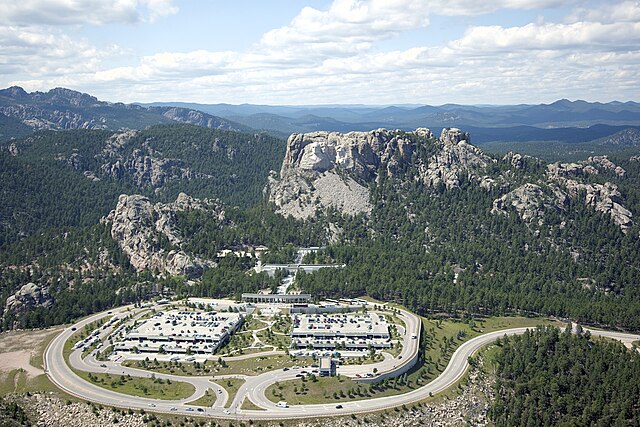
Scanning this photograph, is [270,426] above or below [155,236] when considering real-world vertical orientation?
below

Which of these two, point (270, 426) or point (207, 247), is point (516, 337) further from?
point (207, 247)

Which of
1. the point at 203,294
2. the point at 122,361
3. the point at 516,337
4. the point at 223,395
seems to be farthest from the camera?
the point at 203,294

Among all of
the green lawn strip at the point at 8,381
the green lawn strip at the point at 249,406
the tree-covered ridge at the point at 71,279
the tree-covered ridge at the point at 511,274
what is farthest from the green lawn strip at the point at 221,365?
the tree-covered ridge at the point at 511,274

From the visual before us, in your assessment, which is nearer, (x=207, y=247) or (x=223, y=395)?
(x=223, y=395)

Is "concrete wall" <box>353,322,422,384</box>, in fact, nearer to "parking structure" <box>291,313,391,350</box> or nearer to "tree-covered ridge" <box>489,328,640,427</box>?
"parking structure" <box>291,313,391,350</box>

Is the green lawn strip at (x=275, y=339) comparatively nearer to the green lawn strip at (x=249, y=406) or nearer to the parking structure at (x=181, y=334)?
the parking structure at (x=181, y=334)

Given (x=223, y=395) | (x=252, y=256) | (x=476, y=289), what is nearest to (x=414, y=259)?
(x=476, y=289)
